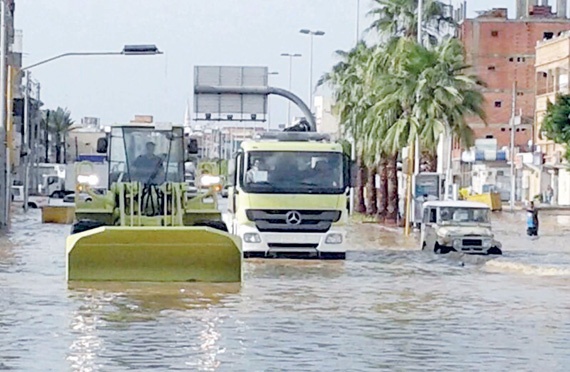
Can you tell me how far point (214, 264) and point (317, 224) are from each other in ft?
23.9

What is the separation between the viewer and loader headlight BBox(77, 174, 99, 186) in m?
31.5

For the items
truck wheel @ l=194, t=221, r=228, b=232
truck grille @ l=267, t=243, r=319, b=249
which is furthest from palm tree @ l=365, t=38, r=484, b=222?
truck wheel @ l=194, t=221, r=228, b=232

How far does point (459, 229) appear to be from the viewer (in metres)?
39.2

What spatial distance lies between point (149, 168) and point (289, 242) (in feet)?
13.7

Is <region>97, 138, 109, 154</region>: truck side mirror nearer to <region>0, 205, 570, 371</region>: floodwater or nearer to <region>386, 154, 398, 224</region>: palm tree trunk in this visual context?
<region>0, 205, 570, 371</region>: floodwater

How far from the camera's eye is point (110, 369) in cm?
1488

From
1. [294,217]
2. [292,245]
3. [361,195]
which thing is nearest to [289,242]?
[292,245]

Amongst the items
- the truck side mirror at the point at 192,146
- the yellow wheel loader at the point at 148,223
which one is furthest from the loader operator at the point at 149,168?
the truck side mirror at the point at 192,146

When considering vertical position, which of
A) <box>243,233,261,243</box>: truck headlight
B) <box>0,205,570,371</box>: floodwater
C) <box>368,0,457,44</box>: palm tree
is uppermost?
<box>368,0,457,44</box>: palm tree

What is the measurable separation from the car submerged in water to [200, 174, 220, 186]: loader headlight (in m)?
9.48

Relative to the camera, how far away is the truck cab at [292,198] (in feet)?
108

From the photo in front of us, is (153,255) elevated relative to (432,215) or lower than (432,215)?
lower

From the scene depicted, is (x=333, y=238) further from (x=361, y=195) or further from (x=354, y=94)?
(x=361, y=195)

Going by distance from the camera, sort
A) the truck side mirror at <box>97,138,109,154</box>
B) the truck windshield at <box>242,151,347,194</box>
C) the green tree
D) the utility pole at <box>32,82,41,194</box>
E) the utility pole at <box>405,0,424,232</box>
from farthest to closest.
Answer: the utility pole at <box>32,82,41,194</box>, the green tree, the utility pole at <box>405,0,424,232</box>, the truck windshield at <box>242,151,347,194</box>, the truck side mirror at <box>97,138,109,154</box>
